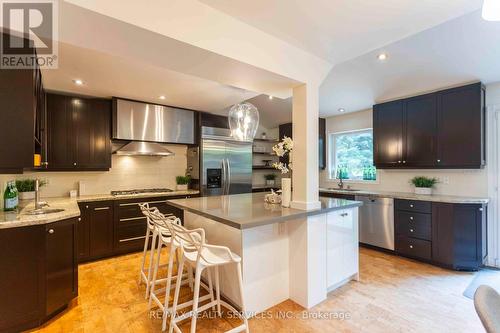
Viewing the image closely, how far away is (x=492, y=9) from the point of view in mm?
1011

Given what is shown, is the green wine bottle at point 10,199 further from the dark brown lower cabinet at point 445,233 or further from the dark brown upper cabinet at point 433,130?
the dark brown upper cabinet at point 433,130

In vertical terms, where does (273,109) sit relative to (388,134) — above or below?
above

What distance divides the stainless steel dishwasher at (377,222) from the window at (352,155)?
0.86 metres

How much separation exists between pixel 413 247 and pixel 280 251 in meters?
2.31

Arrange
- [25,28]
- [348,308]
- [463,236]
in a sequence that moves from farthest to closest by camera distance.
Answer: [463,236]
[348,308]
[25,28]

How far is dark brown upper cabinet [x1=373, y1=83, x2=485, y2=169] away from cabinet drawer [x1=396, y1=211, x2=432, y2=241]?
0.77 m

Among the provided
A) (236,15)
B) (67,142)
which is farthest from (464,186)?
(67,142)

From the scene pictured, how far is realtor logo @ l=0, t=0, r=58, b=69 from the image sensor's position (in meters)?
1.36

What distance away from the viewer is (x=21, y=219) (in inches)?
76.8

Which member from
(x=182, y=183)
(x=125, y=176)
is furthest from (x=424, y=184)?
(x=125, y=176)

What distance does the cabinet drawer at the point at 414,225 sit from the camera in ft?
10.8

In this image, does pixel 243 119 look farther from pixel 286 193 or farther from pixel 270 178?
pixel 270 178

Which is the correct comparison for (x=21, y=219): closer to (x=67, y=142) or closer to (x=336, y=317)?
(x=67, y=142)

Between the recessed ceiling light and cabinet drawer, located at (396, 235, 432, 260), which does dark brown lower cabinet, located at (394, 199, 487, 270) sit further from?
the recessed ceiling light
